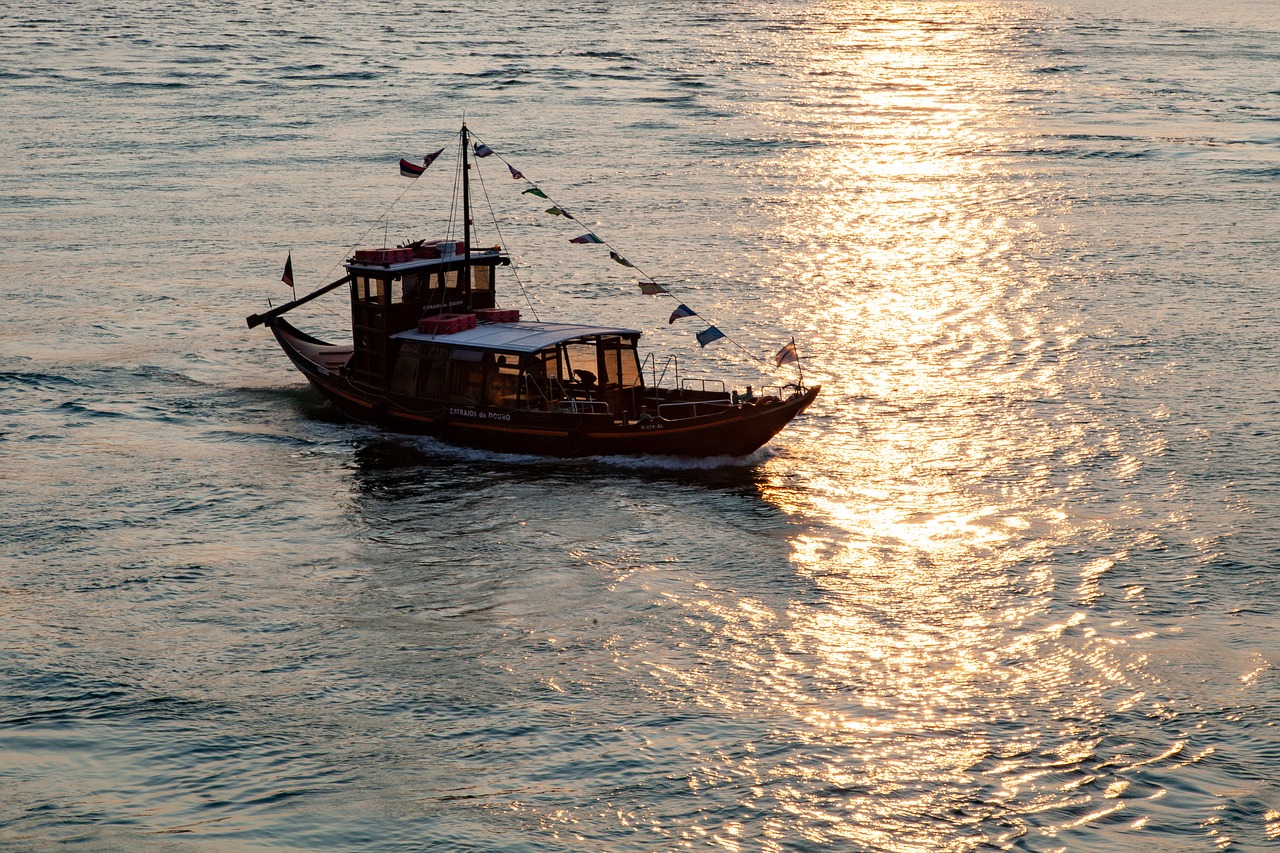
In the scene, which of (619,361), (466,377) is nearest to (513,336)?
(466,377)

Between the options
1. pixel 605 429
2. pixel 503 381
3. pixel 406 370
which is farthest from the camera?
pixel 406 370

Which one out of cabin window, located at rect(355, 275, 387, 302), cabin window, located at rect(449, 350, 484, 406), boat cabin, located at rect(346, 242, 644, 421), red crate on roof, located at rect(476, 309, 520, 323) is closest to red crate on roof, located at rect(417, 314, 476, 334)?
boat cabin, located at rect(346, 242, 644, 421)

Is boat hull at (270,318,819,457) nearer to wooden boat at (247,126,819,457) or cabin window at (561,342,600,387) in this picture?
wooden boat at (247,126,819,457)

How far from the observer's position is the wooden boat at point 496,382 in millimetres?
32250

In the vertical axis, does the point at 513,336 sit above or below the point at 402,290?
below

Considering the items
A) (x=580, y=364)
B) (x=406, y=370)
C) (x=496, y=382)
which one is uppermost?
(x=580, y=364)

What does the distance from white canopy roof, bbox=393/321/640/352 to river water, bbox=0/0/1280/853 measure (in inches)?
106

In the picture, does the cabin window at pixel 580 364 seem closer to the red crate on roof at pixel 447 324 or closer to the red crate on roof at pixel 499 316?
the red crate on roof at pixel 499 316

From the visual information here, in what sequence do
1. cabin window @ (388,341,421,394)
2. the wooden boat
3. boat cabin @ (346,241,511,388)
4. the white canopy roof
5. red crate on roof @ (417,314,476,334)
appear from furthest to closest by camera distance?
boat cabin @ (346,241,511,388) < cabin window @ (388,341,421,394) < red crate on roof @ (417,314,476,334) < the white canopy roof < the wooden boat

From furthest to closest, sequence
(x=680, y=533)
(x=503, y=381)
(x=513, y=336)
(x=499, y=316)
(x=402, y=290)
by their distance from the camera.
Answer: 1. (x=499, y=316)
2. (x=402, y=290)
3. (x=513, y=336)
4. (x=503, y=381)
5. (x=680, y=533)

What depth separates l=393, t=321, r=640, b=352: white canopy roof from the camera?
3256cm

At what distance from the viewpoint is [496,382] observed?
3316cm

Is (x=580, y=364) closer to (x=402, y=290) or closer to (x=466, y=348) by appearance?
(x=466, y=348)

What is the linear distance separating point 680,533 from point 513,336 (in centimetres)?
759
